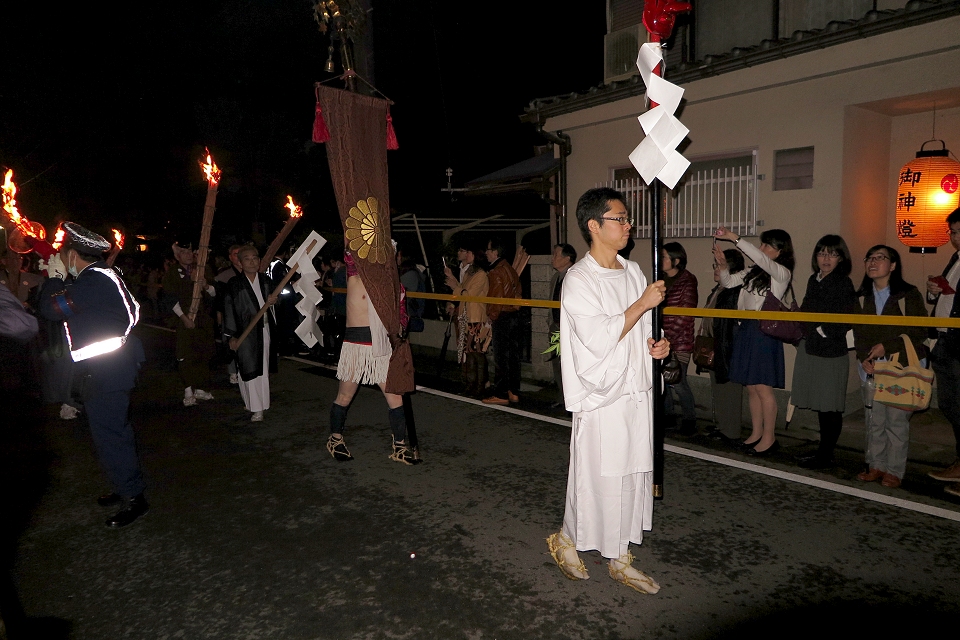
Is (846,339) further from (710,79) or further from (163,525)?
(163,525)

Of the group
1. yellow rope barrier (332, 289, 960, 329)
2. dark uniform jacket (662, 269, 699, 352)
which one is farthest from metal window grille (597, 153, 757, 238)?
yellow rope barrier (332, 289, 960, 329)

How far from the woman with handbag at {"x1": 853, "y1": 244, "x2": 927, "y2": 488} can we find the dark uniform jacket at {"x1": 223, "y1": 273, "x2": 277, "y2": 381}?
18.5ft

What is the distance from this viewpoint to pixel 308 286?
21.4 ft

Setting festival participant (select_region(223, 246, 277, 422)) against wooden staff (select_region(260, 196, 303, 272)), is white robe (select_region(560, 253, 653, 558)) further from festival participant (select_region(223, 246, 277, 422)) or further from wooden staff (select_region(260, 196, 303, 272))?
festival participant (select_region(223, 246, 277, 422))

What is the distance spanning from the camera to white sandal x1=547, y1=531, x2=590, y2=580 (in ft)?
10.8

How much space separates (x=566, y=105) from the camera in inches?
365

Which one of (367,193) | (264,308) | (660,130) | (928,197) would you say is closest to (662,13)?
(660,130)

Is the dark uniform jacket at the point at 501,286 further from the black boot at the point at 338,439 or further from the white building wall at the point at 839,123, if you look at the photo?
the black boot at the point at 338,439

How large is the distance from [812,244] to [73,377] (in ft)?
27.3

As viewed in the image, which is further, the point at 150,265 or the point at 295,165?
the point at 295,165

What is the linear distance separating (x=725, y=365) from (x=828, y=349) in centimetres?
92

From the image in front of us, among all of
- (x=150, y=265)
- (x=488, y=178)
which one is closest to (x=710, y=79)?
(x=488, y=178)

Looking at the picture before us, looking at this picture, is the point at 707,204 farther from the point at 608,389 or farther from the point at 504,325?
the point at 608,389

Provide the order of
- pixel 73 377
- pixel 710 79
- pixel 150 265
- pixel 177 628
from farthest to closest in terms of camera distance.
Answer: pixel 150 265, pixel 710 79, pixel 73 377, pixel 177 628
